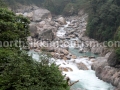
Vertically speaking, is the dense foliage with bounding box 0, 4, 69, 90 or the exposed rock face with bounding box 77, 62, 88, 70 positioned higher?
the dense foliage with bounding box 0, 4, 69, 90

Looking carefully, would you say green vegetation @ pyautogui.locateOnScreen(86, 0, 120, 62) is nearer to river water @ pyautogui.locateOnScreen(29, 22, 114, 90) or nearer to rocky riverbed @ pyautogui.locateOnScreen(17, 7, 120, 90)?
rocky riverbed @ pyautogui.locateOnScreen(17, 7, 120, 90)

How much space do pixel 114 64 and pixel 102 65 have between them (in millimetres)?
1251

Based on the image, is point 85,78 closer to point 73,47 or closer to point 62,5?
point 73,47

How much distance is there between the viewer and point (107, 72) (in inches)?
807

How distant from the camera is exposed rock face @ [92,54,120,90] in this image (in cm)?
1922

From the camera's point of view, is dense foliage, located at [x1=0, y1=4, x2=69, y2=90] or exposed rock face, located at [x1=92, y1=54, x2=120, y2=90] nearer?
dense foliage, located at [x1=0, y1=4, x2=69, y2=90]

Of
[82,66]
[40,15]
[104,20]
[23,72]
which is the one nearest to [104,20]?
[104,20]

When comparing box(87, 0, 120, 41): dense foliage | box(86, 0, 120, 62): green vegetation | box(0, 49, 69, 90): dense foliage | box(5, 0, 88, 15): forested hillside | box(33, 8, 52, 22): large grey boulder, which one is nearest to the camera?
box(0, 49, 69, 90): dense foliage

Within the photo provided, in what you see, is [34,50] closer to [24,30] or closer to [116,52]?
[116,52]

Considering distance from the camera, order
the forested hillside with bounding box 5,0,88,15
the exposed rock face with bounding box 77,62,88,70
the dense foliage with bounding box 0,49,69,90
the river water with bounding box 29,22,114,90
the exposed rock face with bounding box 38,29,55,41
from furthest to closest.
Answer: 1. the forested hillside with bounding box 5,0,88,15
2. the exposed rock face with bounding box 38,29,55,41
3. the exposed rock face with bounding box 77,62,88,70
4. the river water with bounding box 29,22,114,90
5. the dense foliage with bounding box 0,49,69,90

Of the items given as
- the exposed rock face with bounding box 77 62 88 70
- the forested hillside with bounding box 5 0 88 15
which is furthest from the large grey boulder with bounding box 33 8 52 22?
the exposed rock face with bounding box 77 62 88 70

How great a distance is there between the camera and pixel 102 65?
21.9 meters

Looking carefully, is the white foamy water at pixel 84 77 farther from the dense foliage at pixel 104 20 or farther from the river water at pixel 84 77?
the dense foliage at pixel 104 20

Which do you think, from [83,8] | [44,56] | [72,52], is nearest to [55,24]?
[83,8]
